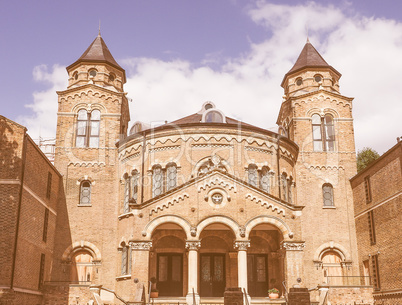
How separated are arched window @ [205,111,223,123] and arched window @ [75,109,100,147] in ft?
26.9

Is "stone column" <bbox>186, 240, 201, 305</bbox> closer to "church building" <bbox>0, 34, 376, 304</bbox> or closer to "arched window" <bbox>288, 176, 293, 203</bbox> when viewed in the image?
"church building" <bbox>0, 34, 376, 304</bbox>

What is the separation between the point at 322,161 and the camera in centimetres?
3425

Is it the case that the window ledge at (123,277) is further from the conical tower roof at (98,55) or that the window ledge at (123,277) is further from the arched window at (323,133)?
the conical tower roof at (98,55)

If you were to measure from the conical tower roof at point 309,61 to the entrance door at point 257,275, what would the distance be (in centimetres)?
1536

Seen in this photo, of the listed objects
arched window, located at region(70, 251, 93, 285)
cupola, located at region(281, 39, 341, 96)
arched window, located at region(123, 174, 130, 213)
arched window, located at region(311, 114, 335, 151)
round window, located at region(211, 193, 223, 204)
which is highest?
cupola, located at region(281, 39, 341, 96)

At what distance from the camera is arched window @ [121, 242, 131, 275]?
29.2 m

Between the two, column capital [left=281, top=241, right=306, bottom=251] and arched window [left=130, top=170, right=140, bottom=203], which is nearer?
column capital [left=281, top=241, right=306, bottom=251]

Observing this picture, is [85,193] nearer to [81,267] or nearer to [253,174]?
[81,267]

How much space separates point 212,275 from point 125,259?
5463 millimetres

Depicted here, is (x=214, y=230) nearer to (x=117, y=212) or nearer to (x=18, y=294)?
(x=117, y=212)

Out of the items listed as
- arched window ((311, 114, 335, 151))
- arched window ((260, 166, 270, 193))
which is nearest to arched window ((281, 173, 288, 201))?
arched window ((260, 166, 270, 193))

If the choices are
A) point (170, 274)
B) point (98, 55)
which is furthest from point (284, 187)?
point (98, 55)

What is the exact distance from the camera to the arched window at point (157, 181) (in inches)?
1219

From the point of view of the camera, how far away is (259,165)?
1234 inches
